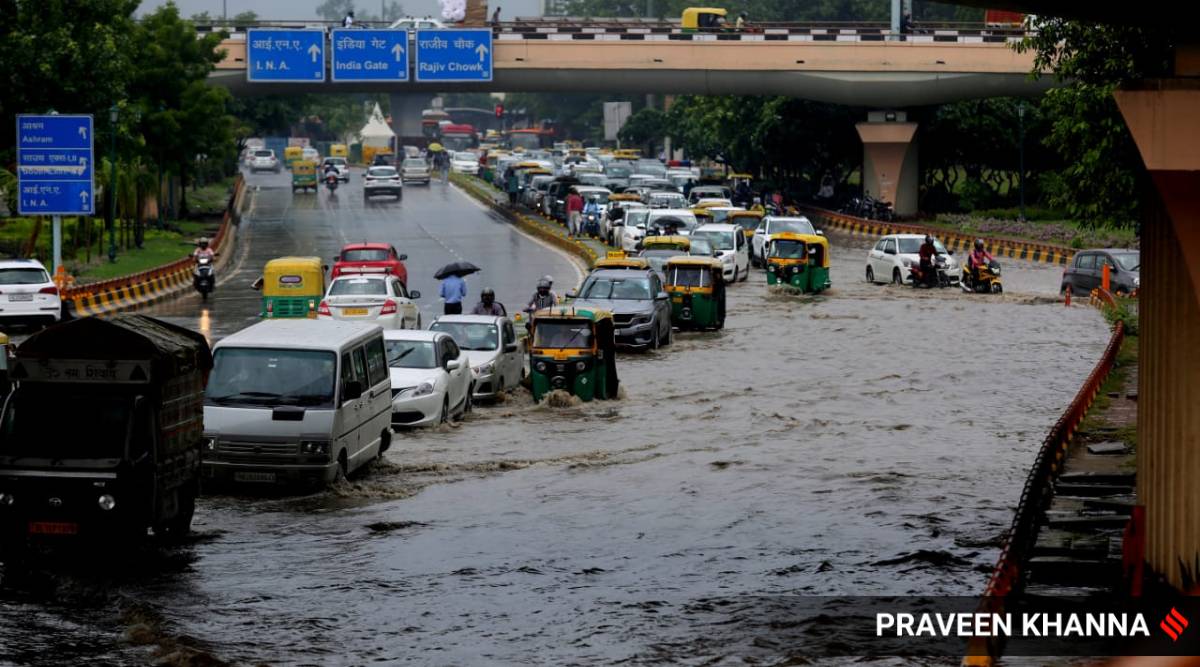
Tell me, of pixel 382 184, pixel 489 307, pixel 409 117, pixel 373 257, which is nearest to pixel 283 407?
pixel 489 307

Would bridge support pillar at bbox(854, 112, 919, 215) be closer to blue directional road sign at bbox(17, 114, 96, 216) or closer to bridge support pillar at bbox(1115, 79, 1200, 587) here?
blue directional road sign at bbox(17, 114, 96, 216)

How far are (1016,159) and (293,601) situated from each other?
6635 cm

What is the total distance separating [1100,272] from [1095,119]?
55.6ft

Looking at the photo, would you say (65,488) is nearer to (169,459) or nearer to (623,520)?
(169,459)

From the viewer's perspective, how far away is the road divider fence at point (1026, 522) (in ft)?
40.5

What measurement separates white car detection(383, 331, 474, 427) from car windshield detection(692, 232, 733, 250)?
941 inches

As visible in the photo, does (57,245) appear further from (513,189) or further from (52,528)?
(513,189)

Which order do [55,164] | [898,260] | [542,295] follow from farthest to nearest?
1. [898,260]
2. [55,164]
3. [542,295]

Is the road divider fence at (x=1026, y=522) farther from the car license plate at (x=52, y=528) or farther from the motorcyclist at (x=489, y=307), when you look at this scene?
the motorcyclist at (x=489, y=307)

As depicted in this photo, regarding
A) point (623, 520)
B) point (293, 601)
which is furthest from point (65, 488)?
point (623, 520)

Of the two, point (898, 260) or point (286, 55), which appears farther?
point (286, 55)

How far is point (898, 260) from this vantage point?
49.4m

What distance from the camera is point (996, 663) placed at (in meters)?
12.5

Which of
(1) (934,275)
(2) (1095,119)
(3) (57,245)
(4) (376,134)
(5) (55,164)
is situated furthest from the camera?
(4) (376,134)
